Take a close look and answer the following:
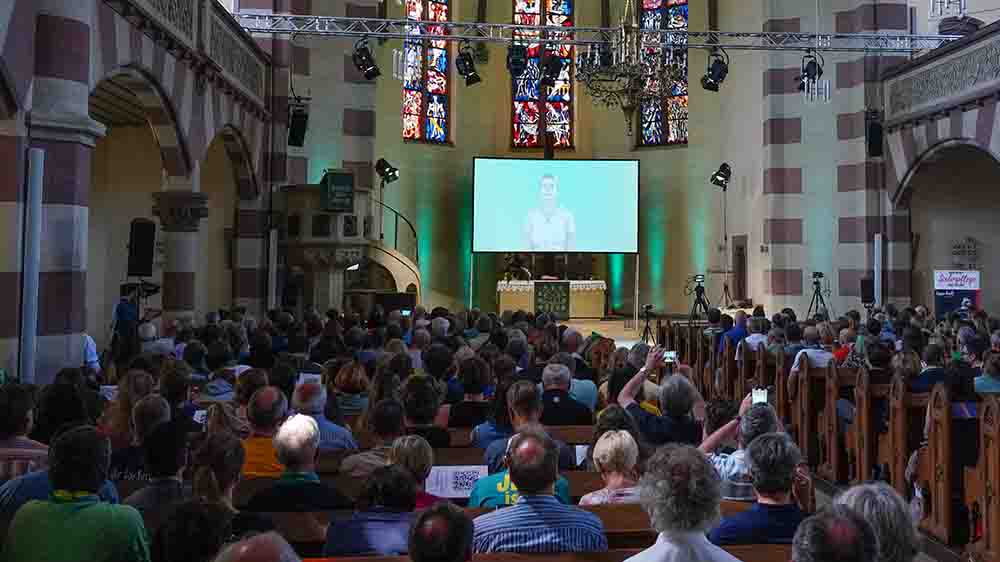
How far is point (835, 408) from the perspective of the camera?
686 centimetres

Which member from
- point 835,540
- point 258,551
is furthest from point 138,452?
point 835,540

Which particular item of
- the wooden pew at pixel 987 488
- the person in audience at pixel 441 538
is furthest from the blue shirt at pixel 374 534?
the wooden pew at pixel 987 488

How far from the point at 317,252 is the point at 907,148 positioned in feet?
32.6

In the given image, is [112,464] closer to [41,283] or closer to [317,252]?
[41,283]

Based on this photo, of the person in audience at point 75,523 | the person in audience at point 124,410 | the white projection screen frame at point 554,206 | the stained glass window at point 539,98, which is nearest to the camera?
the person in audience at point 75,523

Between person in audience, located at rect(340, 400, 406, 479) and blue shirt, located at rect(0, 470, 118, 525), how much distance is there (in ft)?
3.49

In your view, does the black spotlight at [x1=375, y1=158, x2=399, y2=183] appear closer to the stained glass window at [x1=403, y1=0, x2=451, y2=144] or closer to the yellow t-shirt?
the stained glass window at [x1=403, y1=0, x2=451, y2=144]

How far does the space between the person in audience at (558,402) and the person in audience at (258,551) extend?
135 inches

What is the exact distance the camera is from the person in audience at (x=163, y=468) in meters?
3.05

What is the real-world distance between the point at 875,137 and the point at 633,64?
16.2 feet

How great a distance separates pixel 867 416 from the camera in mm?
6266

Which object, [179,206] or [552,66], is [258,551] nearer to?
[179,206]

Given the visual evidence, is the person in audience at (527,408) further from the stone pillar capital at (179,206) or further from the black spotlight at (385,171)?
the black spotlight at (385,171)

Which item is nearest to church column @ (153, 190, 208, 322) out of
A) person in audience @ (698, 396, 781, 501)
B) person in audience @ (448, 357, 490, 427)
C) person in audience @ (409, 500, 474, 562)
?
person in audience @ (448, 357, 490, 427)
